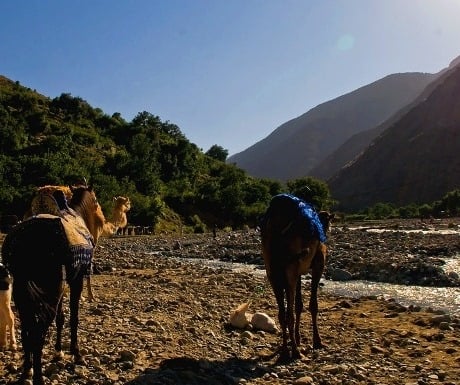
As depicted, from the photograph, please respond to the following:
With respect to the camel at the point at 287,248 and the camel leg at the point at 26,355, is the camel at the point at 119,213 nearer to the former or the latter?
the camel at the point at 287,248

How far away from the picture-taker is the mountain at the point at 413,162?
5389 inches

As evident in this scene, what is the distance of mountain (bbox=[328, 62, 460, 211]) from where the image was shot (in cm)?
13688

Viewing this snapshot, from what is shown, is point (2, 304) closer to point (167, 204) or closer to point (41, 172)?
point (41, 172)

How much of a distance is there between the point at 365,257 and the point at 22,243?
1994 cm

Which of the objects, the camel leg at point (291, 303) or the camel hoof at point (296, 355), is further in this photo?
the camel hoof at point (296, 355)

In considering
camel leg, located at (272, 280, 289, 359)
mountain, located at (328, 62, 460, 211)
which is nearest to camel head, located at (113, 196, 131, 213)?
camel leg, located at (272, 280, 289, 359)

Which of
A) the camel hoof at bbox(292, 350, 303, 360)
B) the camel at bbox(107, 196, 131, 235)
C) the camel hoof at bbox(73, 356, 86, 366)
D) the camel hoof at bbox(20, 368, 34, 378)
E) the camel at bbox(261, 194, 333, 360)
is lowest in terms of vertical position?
the camel hoof at bbox(292, 350, 303, 360)

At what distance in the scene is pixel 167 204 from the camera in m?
69.6

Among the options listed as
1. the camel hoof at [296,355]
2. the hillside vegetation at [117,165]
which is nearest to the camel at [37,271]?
the camel hoof at [296,355]

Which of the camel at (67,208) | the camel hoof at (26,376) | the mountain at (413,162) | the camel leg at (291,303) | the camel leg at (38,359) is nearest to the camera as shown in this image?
the camel leg at (38,359)

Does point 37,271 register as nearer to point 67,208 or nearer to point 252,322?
point 67,208

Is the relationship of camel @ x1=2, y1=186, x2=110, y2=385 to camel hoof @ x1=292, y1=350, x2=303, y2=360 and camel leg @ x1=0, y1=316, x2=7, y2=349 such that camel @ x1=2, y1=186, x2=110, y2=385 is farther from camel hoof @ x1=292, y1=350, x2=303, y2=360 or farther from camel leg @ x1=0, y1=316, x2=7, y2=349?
camel hoof @ x1=292, y1=350, x2=303, y2=360

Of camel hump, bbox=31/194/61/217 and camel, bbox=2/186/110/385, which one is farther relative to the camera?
camel hump, bbox=31/194/61/217

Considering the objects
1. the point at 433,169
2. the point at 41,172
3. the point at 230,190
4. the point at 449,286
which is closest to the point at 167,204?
the point at 230,190
